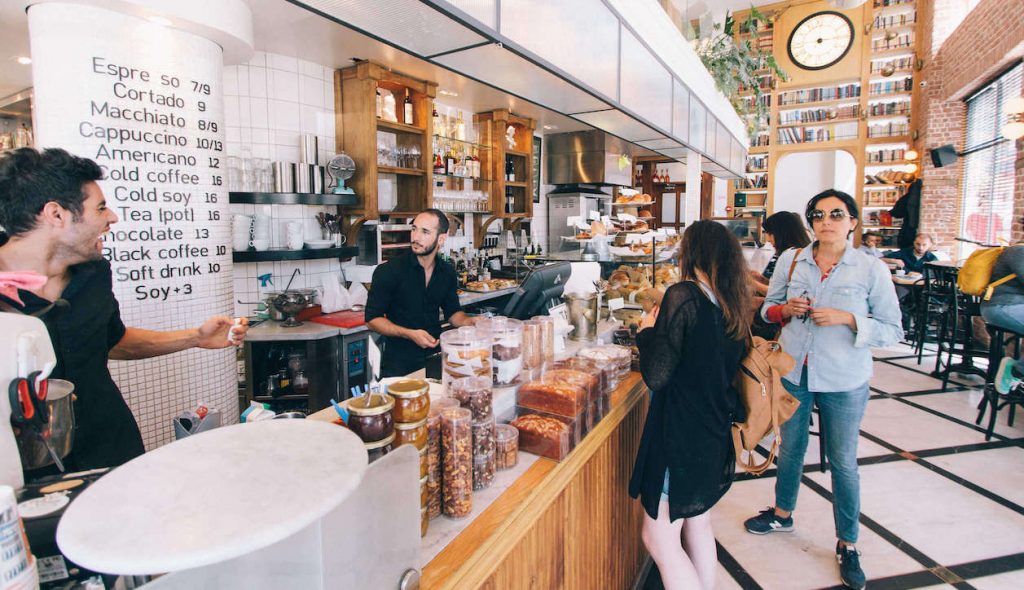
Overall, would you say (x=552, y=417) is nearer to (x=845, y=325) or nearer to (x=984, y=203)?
(x=845, y=325)

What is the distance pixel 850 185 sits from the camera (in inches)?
473

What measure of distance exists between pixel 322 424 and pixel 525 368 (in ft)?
4.07

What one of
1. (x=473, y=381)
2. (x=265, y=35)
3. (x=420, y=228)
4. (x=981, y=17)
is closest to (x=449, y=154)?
(x=265, y=35)

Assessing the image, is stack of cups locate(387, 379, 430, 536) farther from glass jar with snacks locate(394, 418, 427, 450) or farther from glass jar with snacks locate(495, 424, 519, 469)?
glass jar with snacks locate(495, 424, 519, 469)

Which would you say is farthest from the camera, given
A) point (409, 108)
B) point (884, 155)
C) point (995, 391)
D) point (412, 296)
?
point (884, 155)

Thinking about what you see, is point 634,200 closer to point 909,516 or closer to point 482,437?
point 909,516

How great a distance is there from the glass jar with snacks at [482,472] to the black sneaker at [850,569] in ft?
7.32

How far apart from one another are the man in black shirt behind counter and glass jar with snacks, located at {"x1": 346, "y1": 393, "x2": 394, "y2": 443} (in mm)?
1864

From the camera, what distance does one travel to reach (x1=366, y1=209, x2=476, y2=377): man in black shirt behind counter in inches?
119

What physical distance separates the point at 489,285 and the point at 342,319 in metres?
1.92

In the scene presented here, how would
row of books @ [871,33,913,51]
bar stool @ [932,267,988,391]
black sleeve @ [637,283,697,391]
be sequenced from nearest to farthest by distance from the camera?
black sleeve @ [637,283,697,391], bar stool @ [932,267,988,391], row of books @ [871,33,913,51]

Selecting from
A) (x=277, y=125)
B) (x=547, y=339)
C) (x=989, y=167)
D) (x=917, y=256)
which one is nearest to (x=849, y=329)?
(x=547, y=339)

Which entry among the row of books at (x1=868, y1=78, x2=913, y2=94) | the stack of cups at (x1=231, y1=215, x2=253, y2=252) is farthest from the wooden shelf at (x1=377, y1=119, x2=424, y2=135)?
the row of books at (x1=868, y1=78, x2=913, y2=94)

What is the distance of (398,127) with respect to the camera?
4.76m
